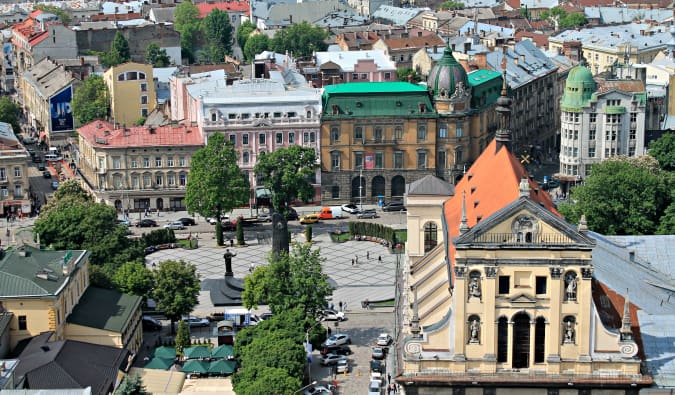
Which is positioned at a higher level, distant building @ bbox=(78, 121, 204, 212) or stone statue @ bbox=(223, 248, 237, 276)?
distant building @ bbox=(78, 121, 204, 212)

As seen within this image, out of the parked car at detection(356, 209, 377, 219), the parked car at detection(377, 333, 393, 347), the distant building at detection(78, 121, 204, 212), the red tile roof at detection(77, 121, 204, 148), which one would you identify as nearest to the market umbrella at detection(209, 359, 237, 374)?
the parked car at detection(377, 333, 393, 347)

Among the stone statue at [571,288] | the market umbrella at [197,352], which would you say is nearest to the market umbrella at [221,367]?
the market umbrella at [197,352]

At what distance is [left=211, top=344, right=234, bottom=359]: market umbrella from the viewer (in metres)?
111

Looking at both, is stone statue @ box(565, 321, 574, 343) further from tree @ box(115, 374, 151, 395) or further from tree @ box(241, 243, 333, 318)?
tree @ box(241, 243, 333, 318)

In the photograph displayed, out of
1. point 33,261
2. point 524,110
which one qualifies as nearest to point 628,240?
point 33,261

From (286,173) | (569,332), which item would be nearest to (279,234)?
(286,173)

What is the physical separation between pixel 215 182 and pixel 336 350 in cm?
4183

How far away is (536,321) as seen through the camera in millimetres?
89188

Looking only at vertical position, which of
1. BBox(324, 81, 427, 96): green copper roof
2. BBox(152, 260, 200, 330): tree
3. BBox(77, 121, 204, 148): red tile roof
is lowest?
BBox(152, 260, 200, 330): tree

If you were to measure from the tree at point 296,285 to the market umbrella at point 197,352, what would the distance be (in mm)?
6535

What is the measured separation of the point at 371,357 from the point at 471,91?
63490 millimetres

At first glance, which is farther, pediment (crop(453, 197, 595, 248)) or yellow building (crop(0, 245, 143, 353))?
yellow building (crop(0, 245, 143, 353))

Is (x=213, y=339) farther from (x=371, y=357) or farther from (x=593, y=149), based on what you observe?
(x=593, y=149)

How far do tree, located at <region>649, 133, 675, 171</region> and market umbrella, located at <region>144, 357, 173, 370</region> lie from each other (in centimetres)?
7657
